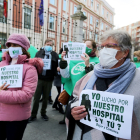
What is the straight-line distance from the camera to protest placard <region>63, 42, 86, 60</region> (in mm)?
2793

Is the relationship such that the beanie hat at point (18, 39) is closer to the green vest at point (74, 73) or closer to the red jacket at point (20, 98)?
the red jacket at point (20, 98)

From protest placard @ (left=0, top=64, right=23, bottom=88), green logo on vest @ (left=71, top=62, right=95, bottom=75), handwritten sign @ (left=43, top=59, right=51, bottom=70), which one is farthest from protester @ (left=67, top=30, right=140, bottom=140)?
handwritten sign @ (left=43, top=59, right=51, bottom=70)

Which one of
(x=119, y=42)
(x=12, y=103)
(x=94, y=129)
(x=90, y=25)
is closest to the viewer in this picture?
(x=94, y=129)

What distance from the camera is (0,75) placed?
1.85m

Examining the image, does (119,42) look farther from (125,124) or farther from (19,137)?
(19,137)

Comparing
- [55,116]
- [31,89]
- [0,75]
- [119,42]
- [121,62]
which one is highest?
[119,42]

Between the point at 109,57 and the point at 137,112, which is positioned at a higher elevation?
the point at 109,57

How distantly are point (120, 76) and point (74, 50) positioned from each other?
153cm

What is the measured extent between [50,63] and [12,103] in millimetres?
2231

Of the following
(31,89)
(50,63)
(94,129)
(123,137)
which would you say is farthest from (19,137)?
(50,63)

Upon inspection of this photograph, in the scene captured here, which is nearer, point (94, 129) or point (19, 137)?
point (94, 129)

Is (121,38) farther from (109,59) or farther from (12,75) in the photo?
(12,75)

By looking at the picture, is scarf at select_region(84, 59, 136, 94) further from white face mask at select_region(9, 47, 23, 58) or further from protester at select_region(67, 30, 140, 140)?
white face mask at select_region(9, 47, 23, 58)

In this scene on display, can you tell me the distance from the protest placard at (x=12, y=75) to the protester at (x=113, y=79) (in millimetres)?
715
